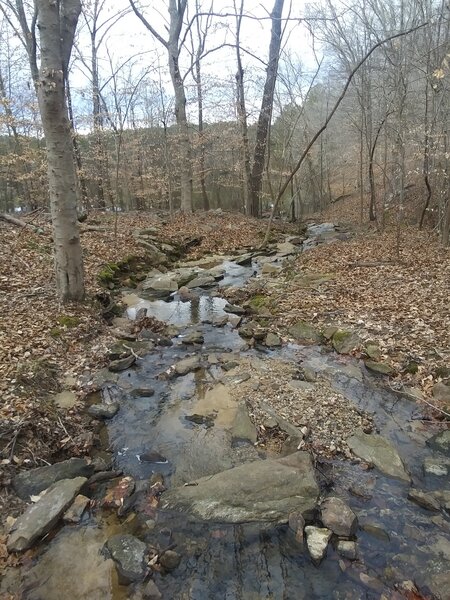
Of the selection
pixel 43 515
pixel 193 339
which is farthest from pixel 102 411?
pixel 193 339

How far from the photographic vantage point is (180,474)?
408cm

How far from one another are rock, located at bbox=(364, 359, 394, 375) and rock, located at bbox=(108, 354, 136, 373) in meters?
3.84

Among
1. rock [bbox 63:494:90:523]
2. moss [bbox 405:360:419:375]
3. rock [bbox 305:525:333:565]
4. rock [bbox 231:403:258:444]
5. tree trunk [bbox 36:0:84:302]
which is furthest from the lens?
tree trunk [bbox 36:0:84:302]

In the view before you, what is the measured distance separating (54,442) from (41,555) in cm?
137

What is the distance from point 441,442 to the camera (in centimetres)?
441

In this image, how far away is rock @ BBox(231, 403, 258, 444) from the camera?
4.63 m

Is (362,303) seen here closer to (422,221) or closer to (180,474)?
(180,474)

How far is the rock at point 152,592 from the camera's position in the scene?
284cm

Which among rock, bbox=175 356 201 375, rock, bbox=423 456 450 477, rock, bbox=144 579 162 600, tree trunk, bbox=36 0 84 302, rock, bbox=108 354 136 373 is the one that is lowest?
rock, bbox=423 456 450 477

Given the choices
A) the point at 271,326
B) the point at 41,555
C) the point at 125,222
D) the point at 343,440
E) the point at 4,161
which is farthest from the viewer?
the point at 4,161

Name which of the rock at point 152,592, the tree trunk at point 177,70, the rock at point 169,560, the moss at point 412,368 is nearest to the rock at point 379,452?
the moss at point 412,368

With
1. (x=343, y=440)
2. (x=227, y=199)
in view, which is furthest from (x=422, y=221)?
(x=227, y=199)

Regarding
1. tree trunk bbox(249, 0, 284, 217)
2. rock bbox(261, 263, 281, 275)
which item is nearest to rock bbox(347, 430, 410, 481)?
rock bbox(261, 263, 281, 275)

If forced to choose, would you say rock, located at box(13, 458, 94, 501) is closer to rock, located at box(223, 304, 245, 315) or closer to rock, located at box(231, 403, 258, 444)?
rock, located at box(231, 403, 258, 444)
